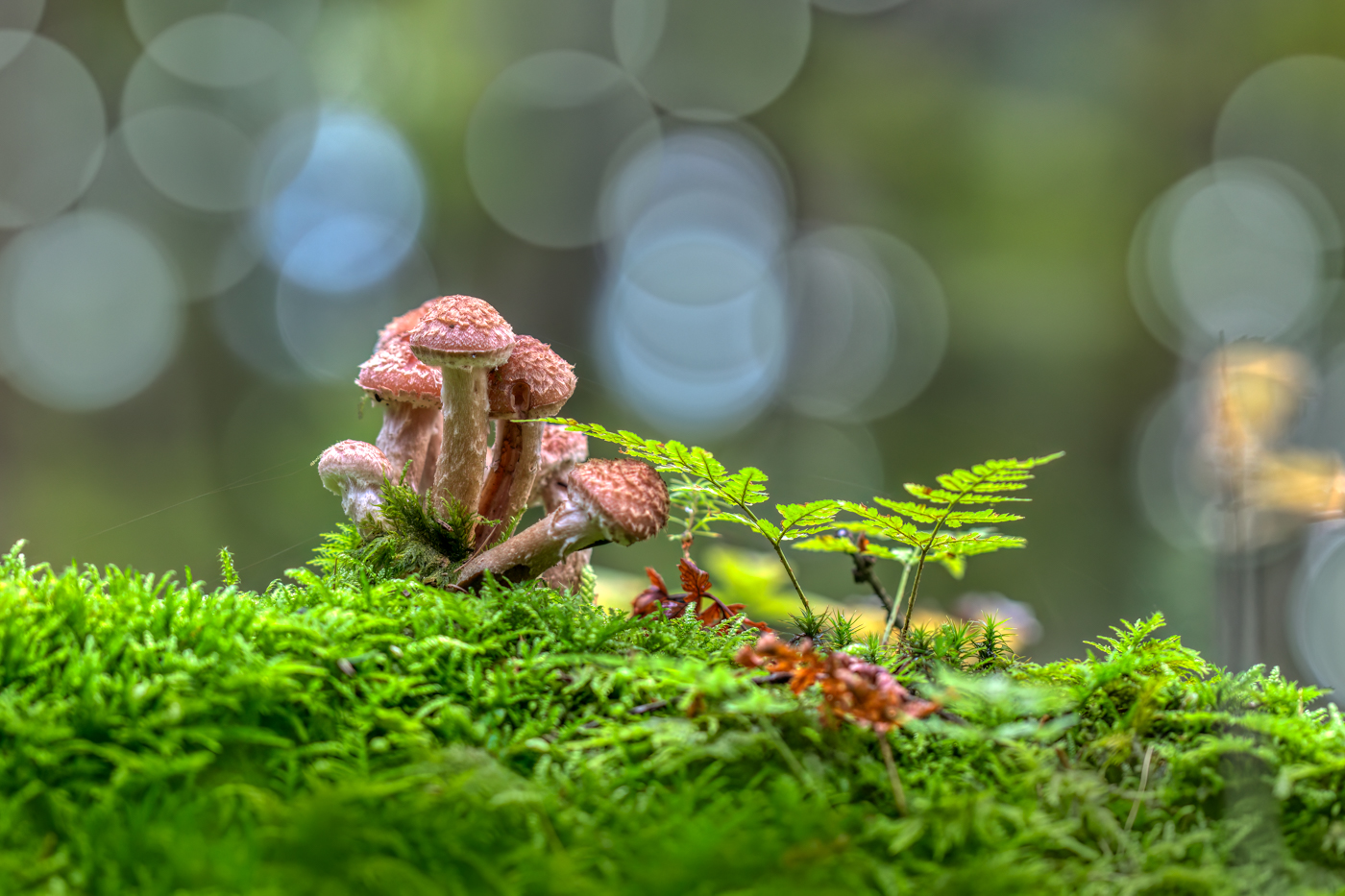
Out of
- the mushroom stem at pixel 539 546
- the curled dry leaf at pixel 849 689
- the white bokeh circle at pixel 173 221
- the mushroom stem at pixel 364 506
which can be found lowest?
the curled dry leaf at pixel 849 689

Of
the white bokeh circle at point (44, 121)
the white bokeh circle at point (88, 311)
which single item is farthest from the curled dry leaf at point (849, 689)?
the white bokeh circle at point (44, 121)

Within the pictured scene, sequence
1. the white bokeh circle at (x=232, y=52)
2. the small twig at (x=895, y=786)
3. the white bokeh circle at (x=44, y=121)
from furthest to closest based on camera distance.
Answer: the white bokeh circle at (x=232, y=52) → the white bokeh circle at (x=44, y=121) → the small twig at (x=895, y=786)

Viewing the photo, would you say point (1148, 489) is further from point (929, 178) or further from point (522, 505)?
point (522, 505)

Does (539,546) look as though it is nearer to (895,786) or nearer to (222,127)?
(895,786)

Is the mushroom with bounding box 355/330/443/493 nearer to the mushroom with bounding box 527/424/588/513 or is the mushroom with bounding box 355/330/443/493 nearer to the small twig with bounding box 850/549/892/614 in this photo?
the mushroom with bounding box 527/424/588/513

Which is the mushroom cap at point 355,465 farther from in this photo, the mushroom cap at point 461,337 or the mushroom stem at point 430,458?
the mushroom cap at point 461,337

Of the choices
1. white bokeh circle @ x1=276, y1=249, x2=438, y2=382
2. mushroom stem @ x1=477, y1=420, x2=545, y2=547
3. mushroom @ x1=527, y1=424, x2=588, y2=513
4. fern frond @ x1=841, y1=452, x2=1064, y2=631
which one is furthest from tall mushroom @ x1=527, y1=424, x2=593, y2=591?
white bokeh circle @ x1=276, y1=249, x2=438, y2=382

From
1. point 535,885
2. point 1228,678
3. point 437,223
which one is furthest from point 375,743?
point 437,223
